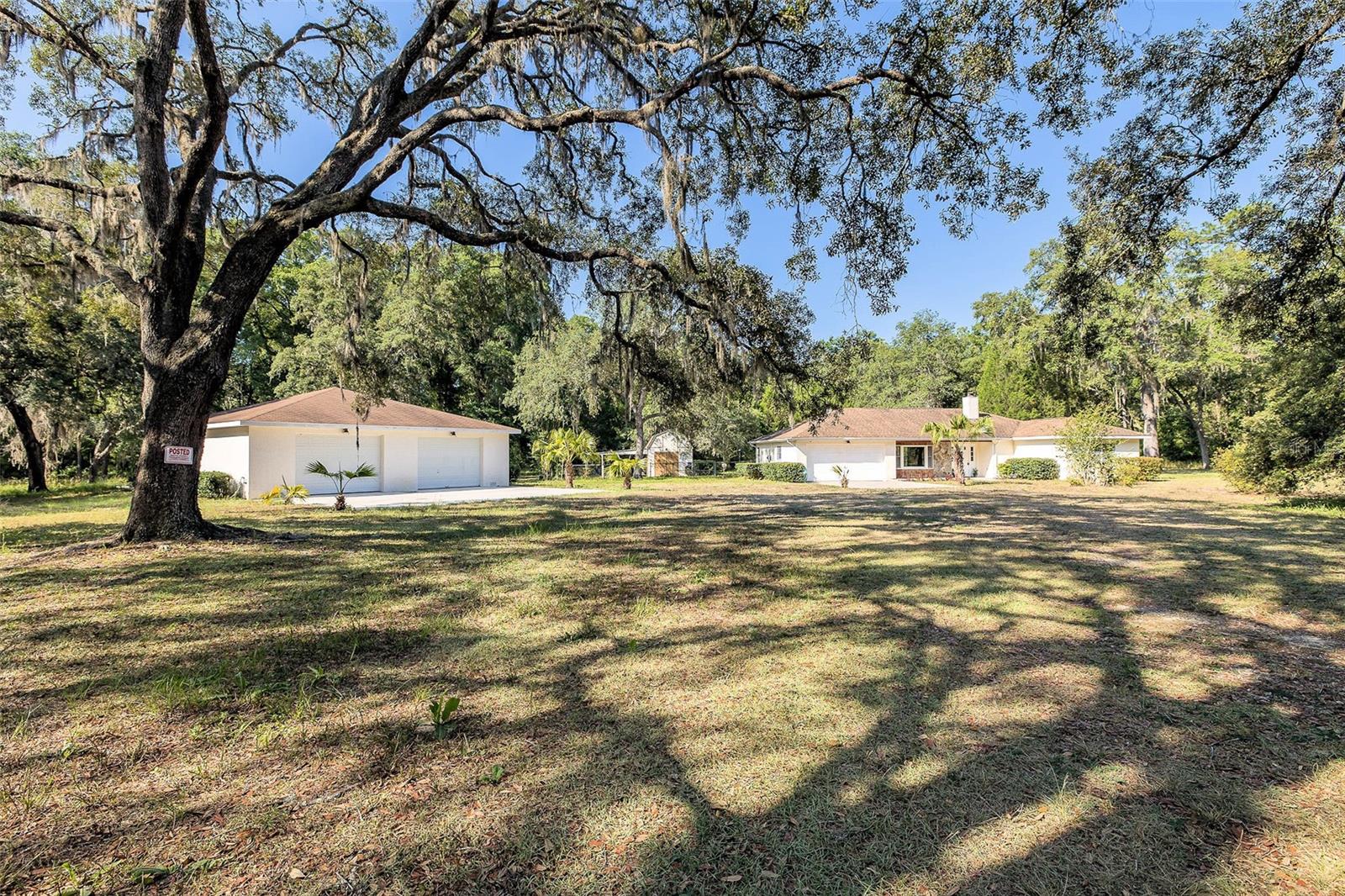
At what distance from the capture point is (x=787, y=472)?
1107 inches

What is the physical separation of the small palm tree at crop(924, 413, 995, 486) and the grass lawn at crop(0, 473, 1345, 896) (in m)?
19.5

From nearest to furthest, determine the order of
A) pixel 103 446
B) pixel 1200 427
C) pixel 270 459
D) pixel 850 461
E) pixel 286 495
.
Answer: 1. pixel 286 495
2. pixel 270 459
3. pixel 103 446
4. pixel 850 461
5. pixel 1200 427

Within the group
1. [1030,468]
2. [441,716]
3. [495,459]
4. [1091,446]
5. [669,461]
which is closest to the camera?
[441,716]

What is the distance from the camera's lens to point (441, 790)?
8.31 feet

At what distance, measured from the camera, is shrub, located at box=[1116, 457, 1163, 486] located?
2316 centimetres

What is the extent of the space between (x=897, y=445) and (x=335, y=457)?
2525 centimetres

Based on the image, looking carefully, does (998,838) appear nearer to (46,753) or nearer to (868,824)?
(868,824)

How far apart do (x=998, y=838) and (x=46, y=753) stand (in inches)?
169

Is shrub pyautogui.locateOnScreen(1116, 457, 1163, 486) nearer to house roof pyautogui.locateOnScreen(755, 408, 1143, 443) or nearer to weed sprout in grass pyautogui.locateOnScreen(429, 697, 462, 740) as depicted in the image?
house roof pyautogui.locateOnScreen(755, 408, 1143, 443)

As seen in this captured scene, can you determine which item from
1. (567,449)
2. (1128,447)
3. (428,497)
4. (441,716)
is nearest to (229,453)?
(428,497)

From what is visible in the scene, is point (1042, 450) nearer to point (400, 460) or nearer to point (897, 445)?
point (897, 445)

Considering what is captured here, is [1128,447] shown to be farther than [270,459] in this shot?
Yes

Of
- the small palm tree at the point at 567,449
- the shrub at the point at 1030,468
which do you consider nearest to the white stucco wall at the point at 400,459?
the small palm tree at the point at 567,449

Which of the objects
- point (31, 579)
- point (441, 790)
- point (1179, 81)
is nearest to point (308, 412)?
point (31, 579)
